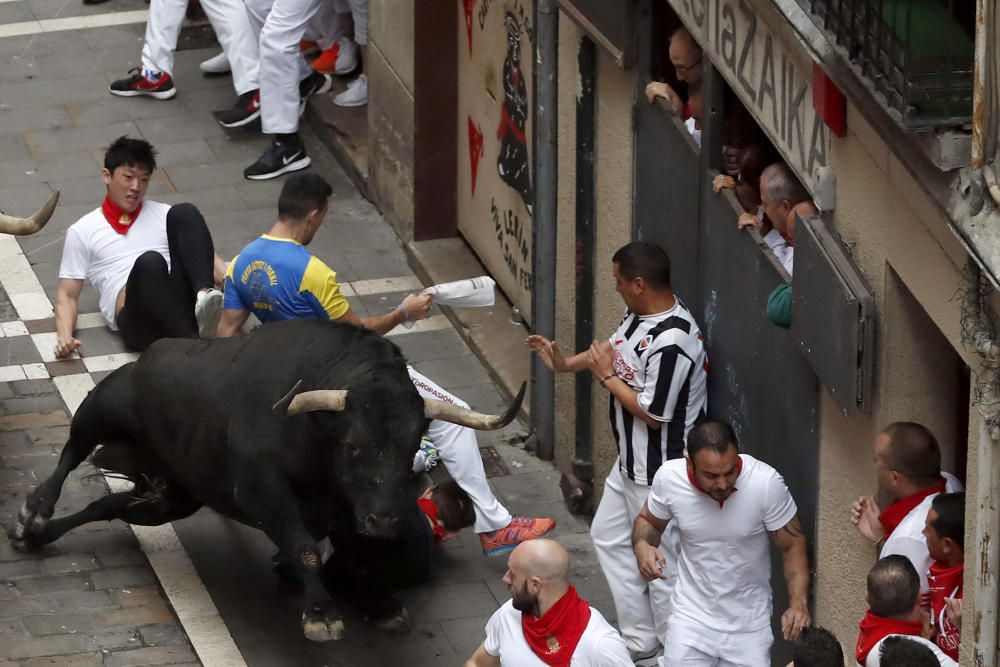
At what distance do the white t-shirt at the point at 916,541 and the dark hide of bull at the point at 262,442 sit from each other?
2284 mm

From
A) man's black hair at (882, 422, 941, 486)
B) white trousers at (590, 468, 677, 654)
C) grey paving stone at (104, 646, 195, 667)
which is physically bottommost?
grey paving stone at (104, 646, 195, 667)

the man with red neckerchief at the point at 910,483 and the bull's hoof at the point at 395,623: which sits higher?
the man with red neckerchief at the point at 910,483

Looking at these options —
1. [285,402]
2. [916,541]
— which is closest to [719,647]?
[916,541]

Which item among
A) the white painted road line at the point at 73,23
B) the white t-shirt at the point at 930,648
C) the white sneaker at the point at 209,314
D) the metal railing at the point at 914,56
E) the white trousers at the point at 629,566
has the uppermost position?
the metal railing at the point at 914,56

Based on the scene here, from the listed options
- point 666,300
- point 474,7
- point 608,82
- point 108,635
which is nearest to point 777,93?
point 666,300

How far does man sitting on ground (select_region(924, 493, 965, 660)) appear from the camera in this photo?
7371mm

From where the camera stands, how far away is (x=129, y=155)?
12398mm

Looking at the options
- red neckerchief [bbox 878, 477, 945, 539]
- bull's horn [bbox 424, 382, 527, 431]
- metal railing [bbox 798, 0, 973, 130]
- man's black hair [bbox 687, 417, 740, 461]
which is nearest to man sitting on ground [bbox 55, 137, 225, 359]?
bull's horn [bbox 424, 382, 527, 431]

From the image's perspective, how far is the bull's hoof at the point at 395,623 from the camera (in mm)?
10117

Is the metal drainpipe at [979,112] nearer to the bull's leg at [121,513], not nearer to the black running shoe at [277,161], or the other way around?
Result: the bull's leg at [121,513]

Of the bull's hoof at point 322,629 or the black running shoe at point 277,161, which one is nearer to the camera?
the bull's hoof at point 322,629

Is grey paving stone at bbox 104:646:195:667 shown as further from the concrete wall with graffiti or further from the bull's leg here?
the concrete wall with graffiti

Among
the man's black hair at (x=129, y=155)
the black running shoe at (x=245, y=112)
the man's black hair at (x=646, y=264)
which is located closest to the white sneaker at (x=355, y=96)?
the black running shoe at (x=245, y=112)

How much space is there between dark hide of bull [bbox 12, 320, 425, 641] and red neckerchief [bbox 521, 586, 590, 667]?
3.95 feet
